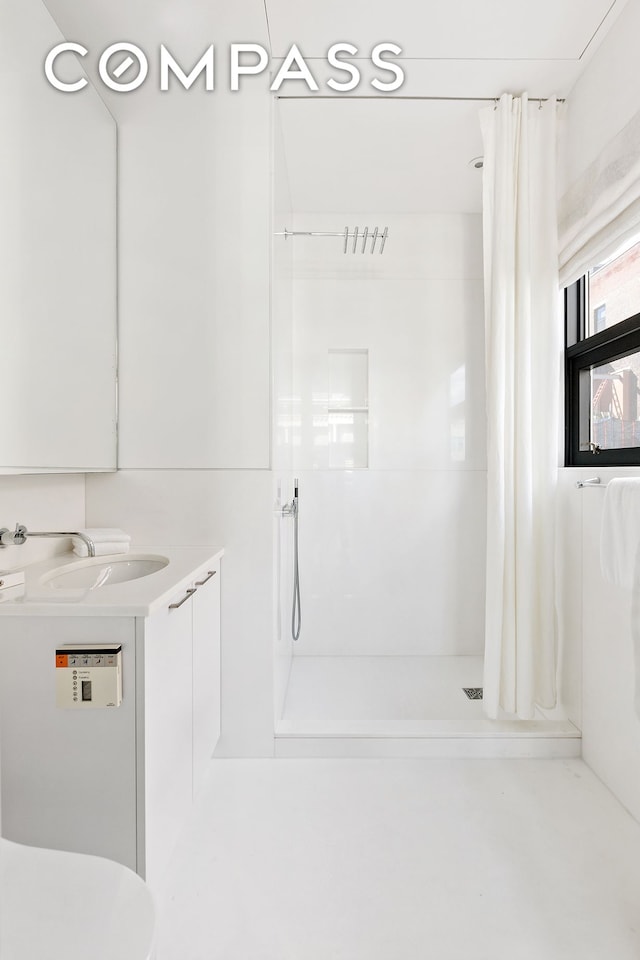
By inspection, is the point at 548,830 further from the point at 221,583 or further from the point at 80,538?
the point at 80,538

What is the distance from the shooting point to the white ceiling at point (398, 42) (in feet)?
5.48

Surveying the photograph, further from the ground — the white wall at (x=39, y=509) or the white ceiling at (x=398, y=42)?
the white ceiling at (x=398, y=42)

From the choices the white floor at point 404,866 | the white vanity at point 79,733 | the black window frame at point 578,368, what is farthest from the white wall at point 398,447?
the white vanity at point 79,733

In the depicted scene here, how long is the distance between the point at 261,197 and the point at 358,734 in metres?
2.01

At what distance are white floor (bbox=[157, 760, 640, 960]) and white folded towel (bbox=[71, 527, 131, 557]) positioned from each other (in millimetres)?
866

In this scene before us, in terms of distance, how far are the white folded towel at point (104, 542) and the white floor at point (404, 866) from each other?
87cm

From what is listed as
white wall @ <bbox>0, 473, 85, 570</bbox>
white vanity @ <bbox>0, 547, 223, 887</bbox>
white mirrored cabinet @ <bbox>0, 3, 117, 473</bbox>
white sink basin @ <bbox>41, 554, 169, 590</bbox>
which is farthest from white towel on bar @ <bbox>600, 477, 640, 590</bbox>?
white wall @ <bbox>0, 473, 85, 570</bbox>

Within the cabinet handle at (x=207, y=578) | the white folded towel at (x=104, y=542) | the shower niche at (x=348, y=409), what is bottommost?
the cabinet handle at (x=207, y=578)

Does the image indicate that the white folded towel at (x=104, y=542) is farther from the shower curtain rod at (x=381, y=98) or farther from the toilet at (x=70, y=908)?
the shower curtain rod at (x=381, y=98)

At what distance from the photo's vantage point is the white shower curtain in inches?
78.5

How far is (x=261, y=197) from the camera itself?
1.95 metres

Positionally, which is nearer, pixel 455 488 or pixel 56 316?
pixel 56 316

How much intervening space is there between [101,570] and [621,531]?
1.58 m

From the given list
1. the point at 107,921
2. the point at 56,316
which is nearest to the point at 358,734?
the point at 107,921
